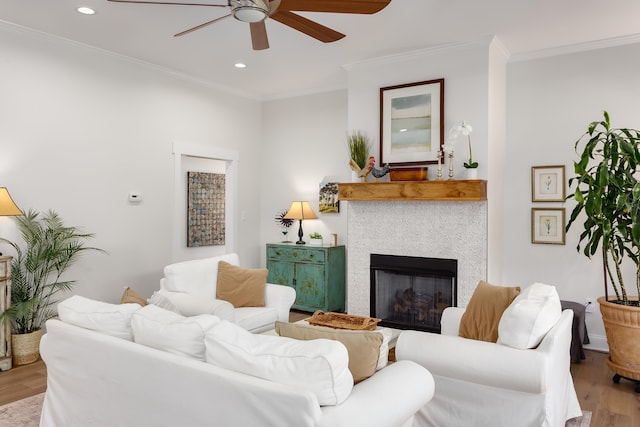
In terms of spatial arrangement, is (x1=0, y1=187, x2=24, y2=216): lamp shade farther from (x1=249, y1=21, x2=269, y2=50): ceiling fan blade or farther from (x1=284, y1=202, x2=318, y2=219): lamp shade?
(x1=284, y1=202, x2=318, y2=219): lamp shade

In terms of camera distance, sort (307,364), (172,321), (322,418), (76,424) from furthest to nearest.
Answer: (76,424) < (172,321) < (307,364) < (322,418)

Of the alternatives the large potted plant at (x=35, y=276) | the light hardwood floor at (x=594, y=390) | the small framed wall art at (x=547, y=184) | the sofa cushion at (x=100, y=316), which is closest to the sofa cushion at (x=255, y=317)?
the sofa cushion at (x=100, y=316)

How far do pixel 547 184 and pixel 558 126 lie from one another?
0.55 meters

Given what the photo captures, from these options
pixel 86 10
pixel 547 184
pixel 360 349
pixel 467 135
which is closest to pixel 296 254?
pixel 467 135

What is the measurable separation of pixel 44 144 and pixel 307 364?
12.0ft

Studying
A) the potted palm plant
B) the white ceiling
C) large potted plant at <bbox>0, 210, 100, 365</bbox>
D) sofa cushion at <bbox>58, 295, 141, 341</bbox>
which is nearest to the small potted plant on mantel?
the white ceiling

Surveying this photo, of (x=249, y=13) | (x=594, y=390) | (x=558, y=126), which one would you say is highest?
(x=249, y=13)

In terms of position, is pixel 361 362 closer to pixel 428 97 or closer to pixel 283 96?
pixel 428 97

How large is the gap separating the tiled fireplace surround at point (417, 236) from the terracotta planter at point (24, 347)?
2877 millimetres

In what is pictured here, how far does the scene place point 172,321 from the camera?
215cm

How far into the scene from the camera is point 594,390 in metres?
3.46

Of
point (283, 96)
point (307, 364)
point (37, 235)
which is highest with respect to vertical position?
point (283, 96)

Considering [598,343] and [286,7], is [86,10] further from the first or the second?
[598,343]

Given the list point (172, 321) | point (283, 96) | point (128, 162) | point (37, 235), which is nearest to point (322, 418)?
point (172, 321)
